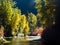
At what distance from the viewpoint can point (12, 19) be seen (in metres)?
60.5

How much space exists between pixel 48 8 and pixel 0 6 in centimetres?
1390

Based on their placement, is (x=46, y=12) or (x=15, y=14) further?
(x=15, y=14)

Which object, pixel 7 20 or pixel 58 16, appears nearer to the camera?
pixel 58 16

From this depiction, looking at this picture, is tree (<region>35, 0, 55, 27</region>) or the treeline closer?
tree (<region>35, 0, 55, 27</region>)

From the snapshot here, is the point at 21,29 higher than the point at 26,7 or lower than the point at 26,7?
lower

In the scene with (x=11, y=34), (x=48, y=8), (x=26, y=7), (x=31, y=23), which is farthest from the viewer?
(x=26, y=7)

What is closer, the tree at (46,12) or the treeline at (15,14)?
the tree at (46,12)

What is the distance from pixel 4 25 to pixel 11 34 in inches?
270

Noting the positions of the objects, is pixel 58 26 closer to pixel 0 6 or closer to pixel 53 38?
pixel 53 38

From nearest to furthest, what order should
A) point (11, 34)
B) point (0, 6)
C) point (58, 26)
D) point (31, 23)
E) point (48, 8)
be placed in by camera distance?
point (58, 26)
point (48, 8)
point (0, 6)
point (11, 34)
point (31, 23)

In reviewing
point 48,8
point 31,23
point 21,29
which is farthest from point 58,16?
point 31,23

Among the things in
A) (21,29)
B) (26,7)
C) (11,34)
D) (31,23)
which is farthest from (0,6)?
(26,7)

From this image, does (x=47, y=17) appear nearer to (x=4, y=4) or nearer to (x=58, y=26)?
(x=4, y=4)

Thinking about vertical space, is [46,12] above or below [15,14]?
below
